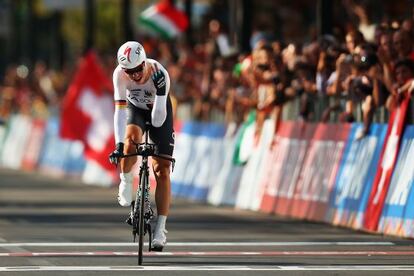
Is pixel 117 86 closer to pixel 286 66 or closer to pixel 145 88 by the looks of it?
pixel 145 88

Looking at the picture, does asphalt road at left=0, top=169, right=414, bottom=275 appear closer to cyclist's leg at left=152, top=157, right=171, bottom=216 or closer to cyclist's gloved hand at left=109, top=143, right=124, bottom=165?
cyclist's leg at left=152, top=157, right=171, bottom=216

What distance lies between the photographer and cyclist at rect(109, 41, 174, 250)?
15375 mm

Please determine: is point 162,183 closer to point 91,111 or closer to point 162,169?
point 162,169

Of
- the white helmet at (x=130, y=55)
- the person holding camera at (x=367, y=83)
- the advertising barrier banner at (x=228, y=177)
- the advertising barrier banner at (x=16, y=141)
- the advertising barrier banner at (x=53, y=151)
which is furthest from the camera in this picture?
the advertising barrier banner at (x=16, y=141)

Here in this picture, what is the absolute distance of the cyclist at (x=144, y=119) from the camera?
15.4 m

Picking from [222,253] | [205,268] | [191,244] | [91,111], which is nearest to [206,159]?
[91,111]

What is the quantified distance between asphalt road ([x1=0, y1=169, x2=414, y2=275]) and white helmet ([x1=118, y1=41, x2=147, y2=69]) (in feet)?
5.70

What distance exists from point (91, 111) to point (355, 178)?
1582 cm

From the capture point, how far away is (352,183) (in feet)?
65.2

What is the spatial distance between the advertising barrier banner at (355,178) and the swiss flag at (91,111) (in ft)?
44.9

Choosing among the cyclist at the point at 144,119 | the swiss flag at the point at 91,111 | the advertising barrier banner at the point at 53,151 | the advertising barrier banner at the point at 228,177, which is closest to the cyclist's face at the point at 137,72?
the cyclist at the point at 144,119

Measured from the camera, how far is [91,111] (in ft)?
Answer: 115

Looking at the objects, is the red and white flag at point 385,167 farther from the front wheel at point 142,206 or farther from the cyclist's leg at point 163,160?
the front wheel at point 142,206

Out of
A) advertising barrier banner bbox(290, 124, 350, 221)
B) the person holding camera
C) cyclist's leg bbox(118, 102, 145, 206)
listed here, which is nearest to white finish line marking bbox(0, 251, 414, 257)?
cyclist's leg bbox(118, 102, 145, 206)
